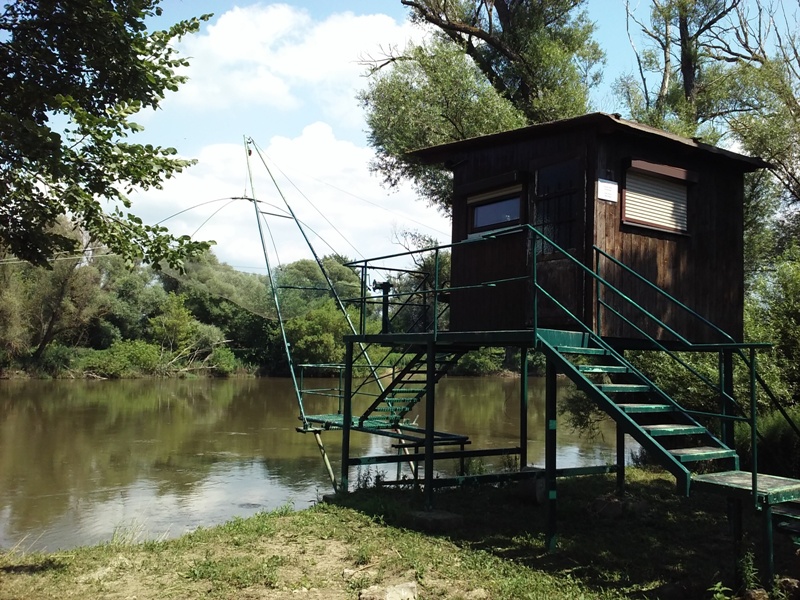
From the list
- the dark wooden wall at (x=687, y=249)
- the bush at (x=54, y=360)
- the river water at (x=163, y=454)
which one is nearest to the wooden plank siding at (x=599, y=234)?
the dark wooden wall at (x=687, y=249)

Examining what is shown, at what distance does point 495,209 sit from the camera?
10.4 meters

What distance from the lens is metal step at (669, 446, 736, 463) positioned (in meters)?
6.59

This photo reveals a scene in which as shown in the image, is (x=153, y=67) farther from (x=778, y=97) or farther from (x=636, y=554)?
(x=778, y=97)

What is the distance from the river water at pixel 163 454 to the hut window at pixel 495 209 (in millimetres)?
6036

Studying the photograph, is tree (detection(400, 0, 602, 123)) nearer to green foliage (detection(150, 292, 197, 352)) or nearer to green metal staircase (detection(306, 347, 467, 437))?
green metal staircase (detection(306, 347, 467, 437))

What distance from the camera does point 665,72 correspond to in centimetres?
2047

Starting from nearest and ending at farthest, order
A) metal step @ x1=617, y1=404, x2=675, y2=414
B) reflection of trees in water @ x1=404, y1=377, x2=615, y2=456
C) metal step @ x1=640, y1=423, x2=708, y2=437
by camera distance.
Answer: metal step @ x1=640, y1=423, x2=708, y2=437 → metal step @ x1=617, y1=404, x2=675, y2=414 → reflection of trees in water @ x1=404, y1=377, x2=615, y2=456

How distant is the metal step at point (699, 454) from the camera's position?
659cm

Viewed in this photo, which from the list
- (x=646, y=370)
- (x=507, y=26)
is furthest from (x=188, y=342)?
(x=646, y=370)

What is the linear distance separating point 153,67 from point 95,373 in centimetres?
3847

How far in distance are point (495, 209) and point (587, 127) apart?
189 cm

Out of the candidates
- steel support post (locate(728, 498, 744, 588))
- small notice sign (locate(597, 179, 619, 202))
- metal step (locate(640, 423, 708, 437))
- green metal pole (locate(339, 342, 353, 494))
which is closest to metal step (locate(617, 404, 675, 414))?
metal step (locate(640, 423, 708, 437))

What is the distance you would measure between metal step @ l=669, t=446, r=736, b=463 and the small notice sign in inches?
135

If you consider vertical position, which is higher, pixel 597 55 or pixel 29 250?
pixel 597 55
